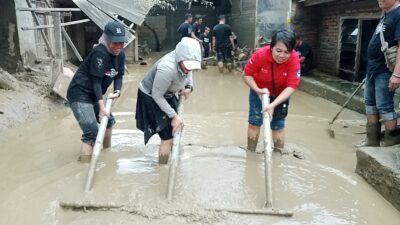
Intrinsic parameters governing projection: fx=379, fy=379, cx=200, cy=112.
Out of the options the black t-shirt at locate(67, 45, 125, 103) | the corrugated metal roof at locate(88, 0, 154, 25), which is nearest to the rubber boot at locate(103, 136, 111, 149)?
the black t-shirt at locate(67, 45, 125, 103)

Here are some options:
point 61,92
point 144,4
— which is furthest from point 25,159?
point 144,4

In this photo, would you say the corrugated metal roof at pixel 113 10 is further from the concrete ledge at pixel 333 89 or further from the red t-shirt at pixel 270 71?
the red t-shirt at pixel 270 71

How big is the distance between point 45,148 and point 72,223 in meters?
2.27

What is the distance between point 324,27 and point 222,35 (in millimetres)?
3239

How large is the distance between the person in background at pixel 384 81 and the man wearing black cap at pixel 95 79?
8.66 ft

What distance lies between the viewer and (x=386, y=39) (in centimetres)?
389

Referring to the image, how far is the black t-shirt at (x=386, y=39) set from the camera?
376 centimetres

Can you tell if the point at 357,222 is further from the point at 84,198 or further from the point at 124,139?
the point at 124,139

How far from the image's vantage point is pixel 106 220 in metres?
2.87

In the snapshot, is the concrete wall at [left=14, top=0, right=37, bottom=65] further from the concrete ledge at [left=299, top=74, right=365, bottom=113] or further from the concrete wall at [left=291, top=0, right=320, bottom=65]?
the concrete wall at [left=291, top=0, right=320, bottom=65]

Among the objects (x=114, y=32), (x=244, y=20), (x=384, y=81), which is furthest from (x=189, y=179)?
(x=244, y=20)

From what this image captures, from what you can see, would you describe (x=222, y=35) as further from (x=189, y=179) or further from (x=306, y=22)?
(x=189, y=179)

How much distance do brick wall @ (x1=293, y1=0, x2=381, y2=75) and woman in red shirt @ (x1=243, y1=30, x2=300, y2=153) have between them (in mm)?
5766

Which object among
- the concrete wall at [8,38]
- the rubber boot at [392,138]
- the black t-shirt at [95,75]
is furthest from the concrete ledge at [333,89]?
the concrete wall at [8,38]
